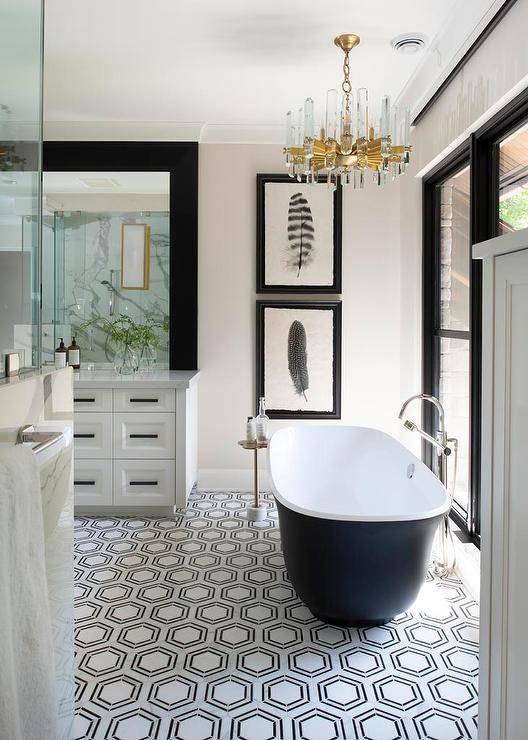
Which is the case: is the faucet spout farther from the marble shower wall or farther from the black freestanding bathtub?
the marble shower wall

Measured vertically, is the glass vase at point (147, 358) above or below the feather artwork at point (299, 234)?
below

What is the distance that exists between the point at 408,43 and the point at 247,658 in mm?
2866

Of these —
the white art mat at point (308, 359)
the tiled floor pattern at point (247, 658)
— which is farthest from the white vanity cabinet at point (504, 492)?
the white art mat at point (308, 359)

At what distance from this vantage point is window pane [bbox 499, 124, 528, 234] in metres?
2.57

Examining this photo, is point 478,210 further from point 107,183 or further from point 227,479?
point 107,183

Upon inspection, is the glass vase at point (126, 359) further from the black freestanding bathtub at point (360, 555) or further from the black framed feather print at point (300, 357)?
the black freestanding bathtub at point (360, 555)

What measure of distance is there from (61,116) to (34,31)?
2.98m

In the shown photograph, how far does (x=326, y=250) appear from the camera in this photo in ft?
14.4

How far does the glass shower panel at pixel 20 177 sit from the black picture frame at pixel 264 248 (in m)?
2.92

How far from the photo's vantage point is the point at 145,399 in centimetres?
383

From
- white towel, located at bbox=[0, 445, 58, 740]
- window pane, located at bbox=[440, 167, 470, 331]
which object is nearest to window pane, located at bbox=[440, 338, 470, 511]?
window pane, located at bbox=[440, 167, 470, 331]

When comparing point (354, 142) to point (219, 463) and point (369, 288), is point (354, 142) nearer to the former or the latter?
point (369, 288)

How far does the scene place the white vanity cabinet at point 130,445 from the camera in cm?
383

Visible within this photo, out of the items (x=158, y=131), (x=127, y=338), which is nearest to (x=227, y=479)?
(x=127, y=338)
